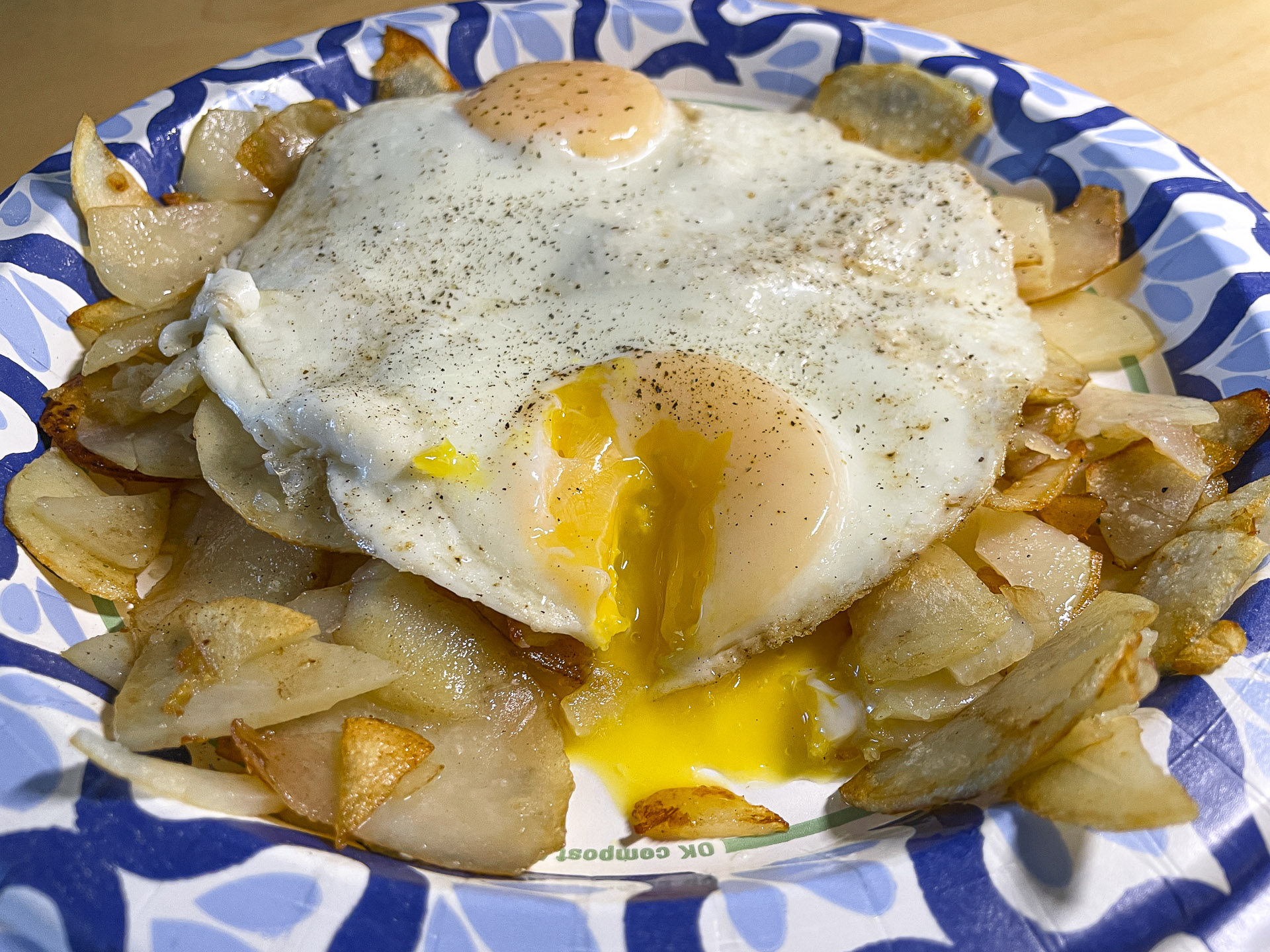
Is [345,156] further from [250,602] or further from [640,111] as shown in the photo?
[250,602]

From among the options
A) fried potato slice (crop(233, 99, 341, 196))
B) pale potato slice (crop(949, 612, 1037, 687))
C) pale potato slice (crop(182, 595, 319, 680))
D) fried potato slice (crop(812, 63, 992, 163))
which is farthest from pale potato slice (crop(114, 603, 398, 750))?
fried potato slice (crop(812, 63, 992, 163))

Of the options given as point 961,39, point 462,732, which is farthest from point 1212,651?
point 961,39

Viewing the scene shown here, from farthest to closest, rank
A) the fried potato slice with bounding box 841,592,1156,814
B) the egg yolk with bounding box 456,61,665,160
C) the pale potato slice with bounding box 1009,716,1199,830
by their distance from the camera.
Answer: the egg yolk with bounding box 456,61,665,160 → the fried potato slice with bounding box 841,592,1156,814 → the pale potato slice with bounding box 1009,716,1199,830

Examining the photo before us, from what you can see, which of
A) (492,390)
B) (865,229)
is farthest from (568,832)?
(865,229)

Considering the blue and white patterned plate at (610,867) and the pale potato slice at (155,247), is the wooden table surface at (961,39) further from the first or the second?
the blue and white patterned plate at (610,867)

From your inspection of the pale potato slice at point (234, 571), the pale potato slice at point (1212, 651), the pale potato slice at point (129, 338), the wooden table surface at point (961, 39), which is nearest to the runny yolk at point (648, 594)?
the pale potato slice at point (234, 571)

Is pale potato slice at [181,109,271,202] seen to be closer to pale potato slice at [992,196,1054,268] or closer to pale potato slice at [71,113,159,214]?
pale potato slice at [71,113,159,214]
